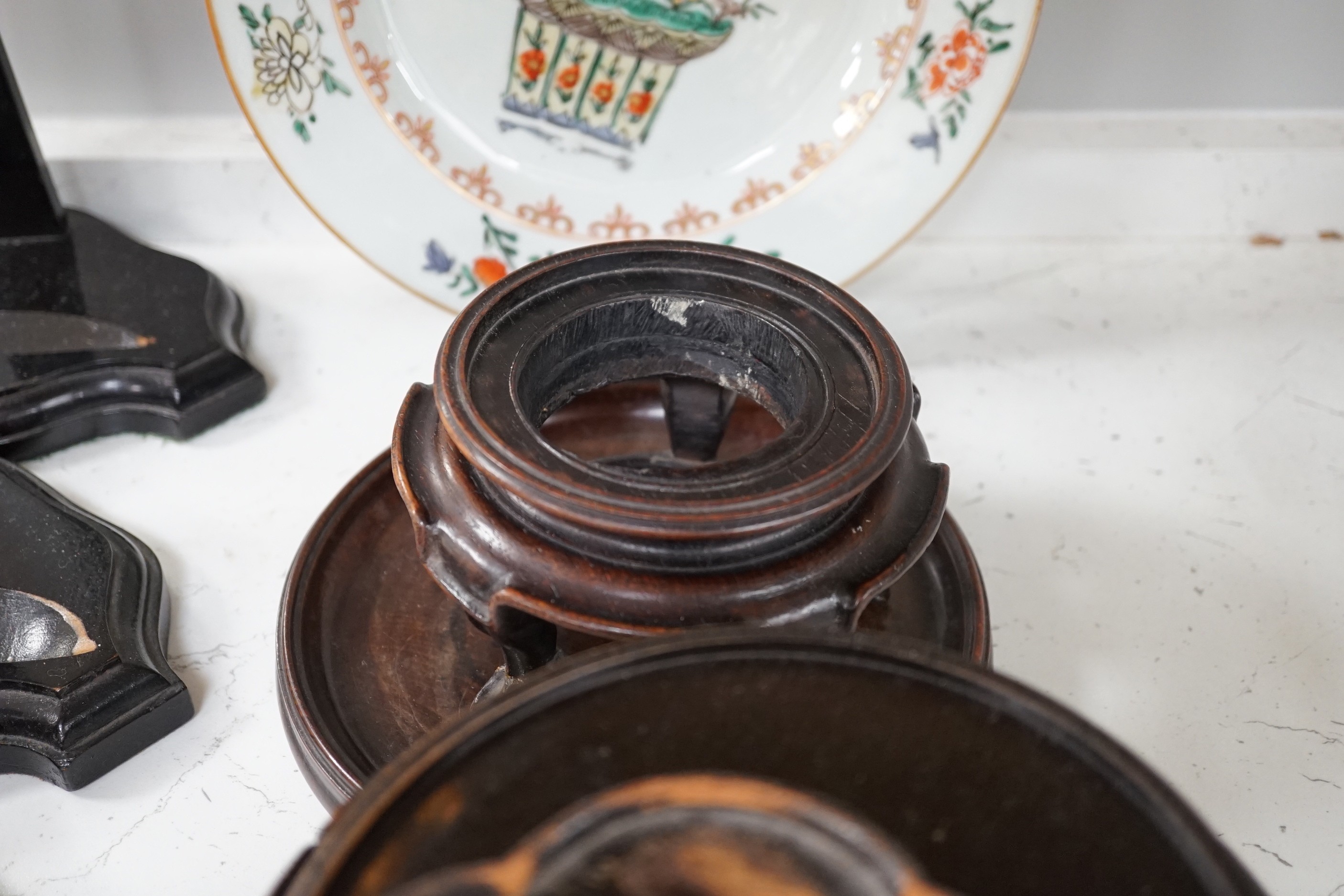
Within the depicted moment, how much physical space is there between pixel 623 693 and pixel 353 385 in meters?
0.67

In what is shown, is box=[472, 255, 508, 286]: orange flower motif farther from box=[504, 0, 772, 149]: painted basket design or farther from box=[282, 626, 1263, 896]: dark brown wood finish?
box=[282, 626, 1263, 896]: dark brown wood finish

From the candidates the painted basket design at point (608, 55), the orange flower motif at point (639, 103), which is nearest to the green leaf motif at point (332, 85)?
the painted basket design at point (608, 55)

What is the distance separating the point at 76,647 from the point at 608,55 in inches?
25.6

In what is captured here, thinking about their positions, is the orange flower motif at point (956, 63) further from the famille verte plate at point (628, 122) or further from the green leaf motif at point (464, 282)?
the green leaf motif at point (464, 282)

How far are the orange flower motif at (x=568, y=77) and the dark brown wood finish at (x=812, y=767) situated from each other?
0.69 m

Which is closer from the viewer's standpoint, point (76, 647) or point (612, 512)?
point (612, 512)

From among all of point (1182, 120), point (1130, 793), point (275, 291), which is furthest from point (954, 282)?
point (1130, 793)

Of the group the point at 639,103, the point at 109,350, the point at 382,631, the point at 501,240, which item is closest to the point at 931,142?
the point at 639,103

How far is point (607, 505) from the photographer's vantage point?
53 centimetres

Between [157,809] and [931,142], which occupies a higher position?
[931,142]

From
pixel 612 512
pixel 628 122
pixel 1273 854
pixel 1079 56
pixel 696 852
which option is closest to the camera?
pixel 696 852

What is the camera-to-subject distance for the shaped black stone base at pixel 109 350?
92 centimetres

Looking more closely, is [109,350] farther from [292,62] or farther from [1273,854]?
[1273,854]

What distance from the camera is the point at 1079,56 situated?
3.76 feet
